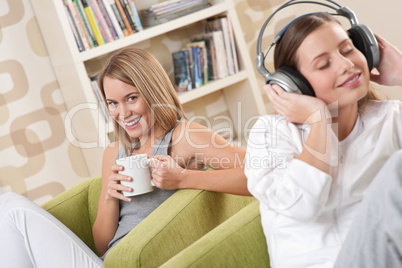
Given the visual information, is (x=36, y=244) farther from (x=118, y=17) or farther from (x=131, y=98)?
(x=118, y=17)

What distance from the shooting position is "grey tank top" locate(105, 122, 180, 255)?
5.08 ft

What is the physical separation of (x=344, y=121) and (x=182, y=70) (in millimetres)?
1670

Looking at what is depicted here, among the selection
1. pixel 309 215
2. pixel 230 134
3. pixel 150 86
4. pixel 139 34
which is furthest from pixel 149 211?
pixel 230 134

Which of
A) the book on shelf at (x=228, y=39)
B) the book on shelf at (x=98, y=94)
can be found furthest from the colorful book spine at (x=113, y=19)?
the book on shelf at (x=228, y=39)

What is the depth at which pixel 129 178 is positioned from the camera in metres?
1.40

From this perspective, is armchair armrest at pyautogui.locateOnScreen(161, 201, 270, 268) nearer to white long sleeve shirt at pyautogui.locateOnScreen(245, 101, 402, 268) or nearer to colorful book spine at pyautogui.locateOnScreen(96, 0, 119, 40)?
white long sleeve shirt at pyautogui.locateOnScreen(245, 101, 402, 268)

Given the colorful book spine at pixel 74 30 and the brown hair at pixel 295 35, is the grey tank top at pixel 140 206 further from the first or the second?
the colorful book spine at pixel 74 30

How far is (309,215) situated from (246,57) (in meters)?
1.87

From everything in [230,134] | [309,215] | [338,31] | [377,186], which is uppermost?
[338,31]

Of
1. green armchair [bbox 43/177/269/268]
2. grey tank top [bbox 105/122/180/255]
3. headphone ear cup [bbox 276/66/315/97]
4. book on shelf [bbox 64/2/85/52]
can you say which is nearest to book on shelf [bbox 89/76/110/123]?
book on shelf [bbox 64/2/85/52]

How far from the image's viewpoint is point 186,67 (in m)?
2.75

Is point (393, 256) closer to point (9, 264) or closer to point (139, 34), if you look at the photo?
point (9, 264)

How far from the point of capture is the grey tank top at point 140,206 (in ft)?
5.08

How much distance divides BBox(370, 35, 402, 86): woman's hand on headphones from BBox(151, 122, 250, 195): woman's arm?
0.48 m
